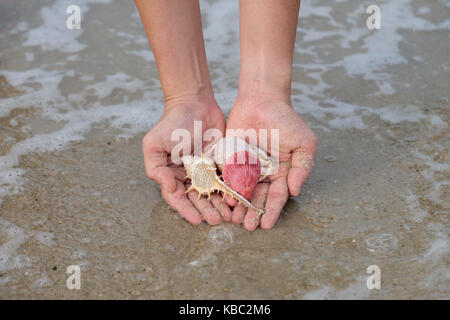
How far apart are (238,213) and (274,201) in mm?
214

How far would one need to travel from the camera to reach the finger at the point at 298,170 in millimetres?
2568

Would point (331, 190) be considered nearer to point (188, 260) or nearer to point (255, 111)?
point (255, 111)

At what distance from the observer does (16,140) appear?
10.6 ft

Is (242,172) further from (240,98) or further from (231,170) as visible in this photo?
(240,98)

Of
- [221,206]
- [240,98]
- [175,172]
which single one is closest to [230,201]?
[221,206]

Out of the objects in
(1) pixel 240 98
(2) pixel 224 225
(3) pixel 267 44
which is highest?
(3) pixel 267 44

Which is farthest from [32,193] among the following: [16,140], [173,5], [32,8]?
[32,8]

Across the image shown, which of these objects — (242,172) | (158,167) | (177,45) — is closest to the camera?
(242,172)

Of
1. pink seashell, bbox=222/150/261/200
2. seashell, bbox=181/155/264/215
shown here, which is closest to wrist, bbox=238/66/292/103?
pink seashell, bbox=222/150/261/200

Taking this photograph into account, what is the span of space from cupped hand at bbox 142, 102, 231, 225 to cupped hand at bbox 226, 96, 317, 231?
13 cm

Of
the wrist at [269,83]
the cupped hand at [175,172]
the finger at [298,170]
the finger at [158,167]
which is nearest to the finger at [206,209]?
the cupped hand at [175,172]

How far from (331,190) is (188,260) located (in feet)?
3.30

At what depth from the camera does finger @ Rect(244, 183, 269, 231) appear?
2.44 metres

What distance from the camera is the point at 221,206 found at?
2549mm
